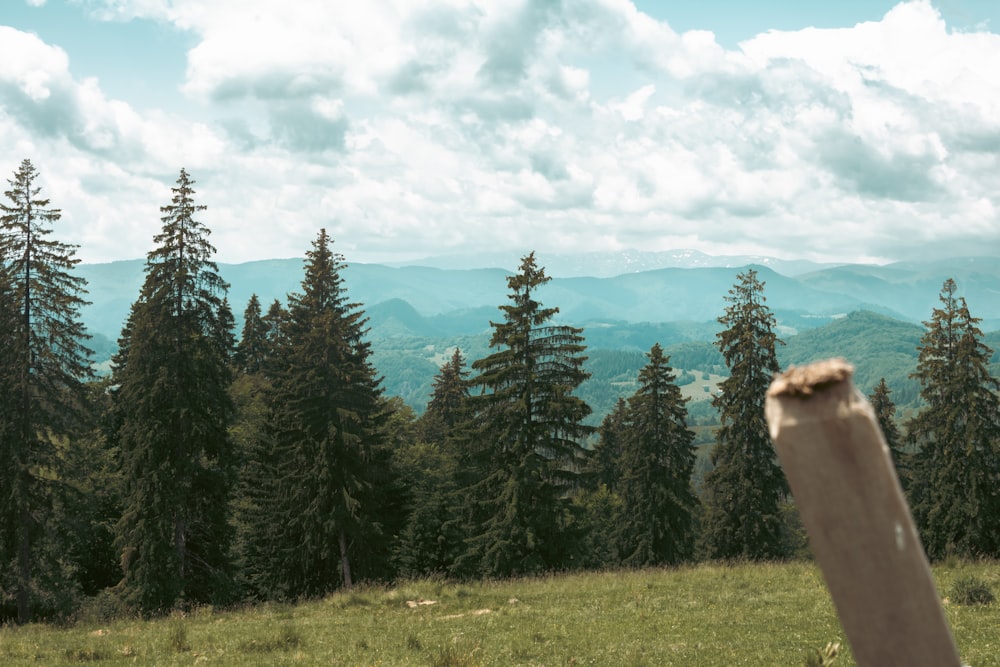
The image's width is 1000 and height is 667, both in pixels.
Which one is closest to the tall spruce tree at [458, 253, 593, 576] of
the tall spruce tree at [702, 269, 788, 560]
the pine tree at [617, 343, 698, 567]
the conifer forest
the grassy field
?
the conifer forest

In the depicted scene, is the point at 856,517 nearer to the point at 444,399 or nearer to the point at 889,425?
the point at 889,425

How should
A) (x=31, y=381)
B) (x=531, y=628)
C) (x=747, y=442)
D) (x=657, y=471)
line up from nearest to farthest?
(x=531, y=628)
(x=31, y=381)
(x=747, y=442)
(x=657, y=471)

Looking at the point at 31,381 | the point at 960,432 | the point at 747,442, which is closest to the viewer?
the point at 31,381

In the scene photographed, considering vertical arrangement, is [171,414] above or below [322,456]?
above

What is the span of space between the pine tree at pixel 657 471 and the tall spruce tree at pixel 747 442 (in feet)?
14.7

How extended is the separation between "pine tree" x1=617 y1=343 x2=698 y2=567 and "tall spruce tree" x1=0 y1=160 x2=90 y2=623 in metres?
30.1

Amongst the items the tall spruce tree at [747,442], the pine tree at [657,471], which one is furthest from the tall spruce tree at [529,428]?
the pine tree at [657,471]

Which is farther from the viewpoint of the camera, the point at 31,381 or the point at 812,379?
the point at 31,381

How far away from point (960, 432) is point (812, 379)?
138ft

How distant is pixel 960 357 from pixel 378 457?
3034cm

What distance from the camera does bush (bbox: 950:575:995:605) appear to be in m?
13.5

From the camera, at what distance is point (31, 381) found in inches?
956

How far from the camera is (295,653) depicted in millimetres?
12281

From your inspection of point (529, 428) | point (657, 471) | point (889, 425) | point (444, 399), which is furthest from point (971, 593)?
point (444, 399)
